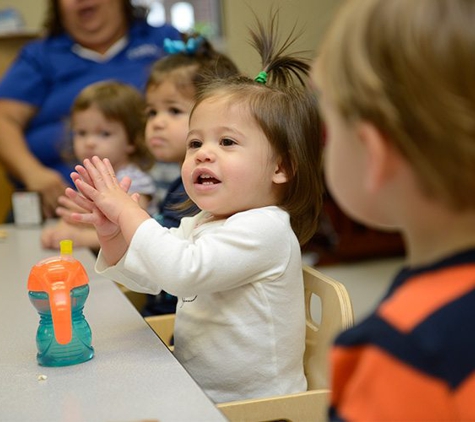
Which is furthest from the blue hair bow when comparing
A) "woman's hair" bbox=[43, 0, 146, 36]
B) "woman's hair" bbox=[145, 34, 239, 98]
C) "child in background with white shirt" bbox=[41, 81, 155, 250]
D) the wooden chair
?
"woman's hair" bbox=[43, 0, 146, 36]

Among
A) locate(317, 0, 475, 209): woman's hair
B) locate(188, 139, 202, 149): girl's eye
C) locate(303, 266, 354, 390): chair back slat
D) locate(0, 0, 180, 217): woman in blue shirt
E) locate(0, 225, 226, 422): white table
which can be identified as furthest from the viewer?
locate(0, 0, 180, 217): woman in blue shirt

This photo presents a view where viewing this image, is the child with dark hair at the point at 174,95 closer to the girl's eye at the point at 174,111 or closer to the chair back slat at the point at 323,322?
the girl's eye at the point at 174,111

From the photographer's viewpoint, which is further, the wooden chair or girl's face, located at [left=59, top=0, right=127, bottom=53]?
girl's face, located at [left=59, top=0, right=127, bottom=53]

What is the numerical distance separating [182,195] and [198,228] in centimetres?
34

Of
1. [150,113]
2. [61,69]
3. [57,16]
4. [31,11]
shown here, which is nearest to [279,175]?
[150,113]

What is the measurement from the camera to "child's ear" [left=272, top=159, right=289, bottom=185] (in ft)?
3.85

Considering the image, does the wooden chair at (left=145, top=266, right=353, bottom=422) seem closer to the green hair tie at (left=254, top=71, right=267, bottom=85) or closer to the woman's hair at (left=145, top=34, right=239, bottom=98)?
the green hair tie at (left=254, top=71, right=267, bottom=85)

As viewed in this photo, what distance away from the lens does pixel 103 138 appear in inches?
81.3

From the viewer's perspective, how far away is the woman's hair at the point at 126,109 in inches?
81.0

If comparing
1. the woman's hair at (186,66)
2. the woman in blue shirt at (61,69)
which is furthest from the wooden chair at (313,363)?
the woman in blue shirt at (61,69)

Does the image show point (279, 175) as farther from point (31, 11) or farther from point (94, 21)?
point (31, 11)

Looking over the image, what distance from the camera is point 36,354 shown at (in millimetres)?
1057

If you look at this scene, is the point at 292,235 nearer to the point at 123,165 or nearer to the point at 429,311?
the point at 429,311

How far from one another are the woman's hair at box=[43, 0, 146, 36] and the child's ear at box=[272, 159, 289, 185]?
1.53m
